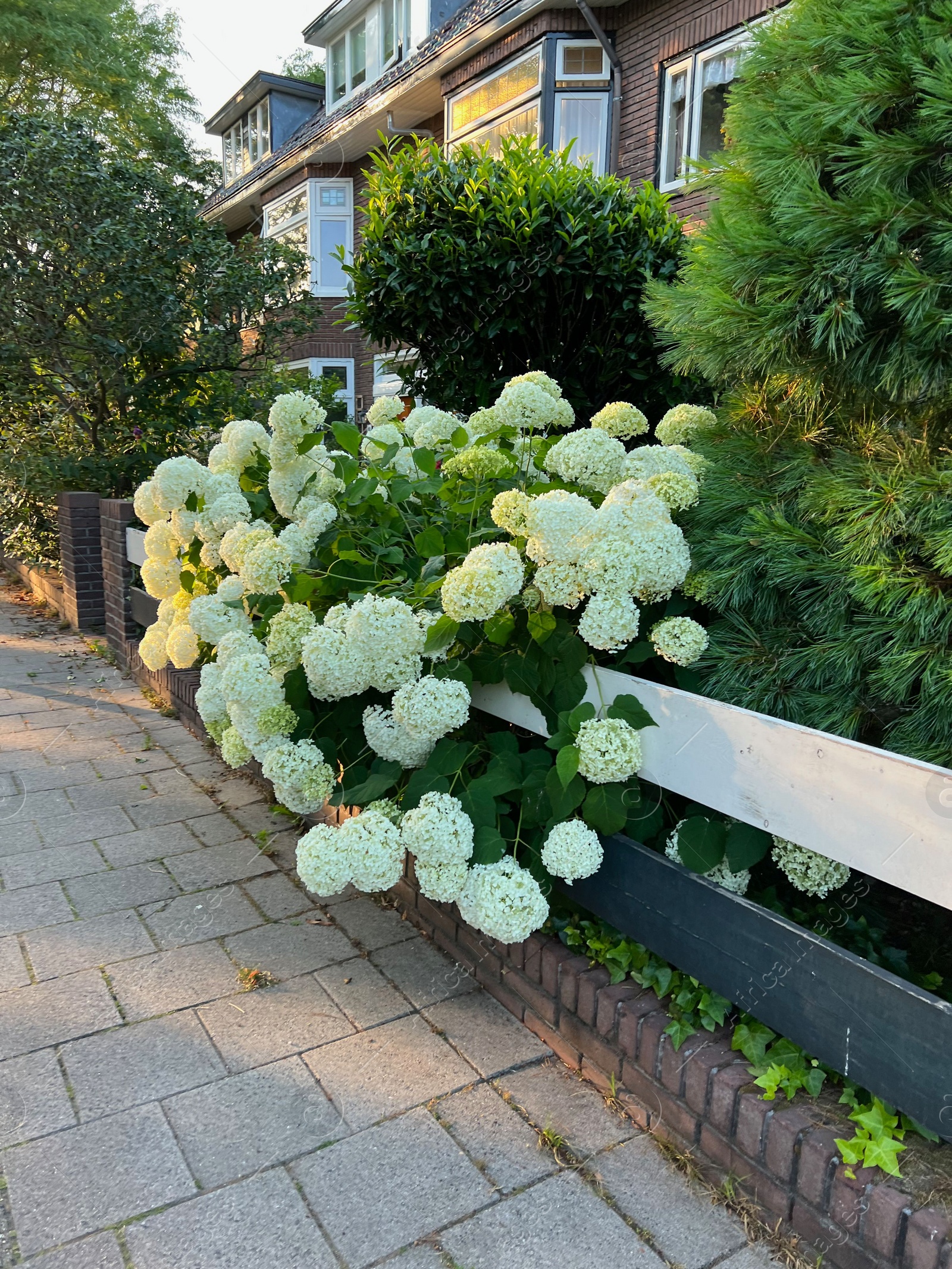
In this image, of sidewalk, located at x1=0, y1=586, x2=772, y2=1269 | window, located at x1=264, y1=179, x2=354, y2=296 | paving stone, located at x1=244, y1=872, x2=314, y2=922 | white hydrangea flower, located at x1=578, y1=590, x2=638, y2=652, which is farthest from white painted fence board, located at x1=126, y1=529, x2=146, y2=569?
window, located at x1=264, y1=179, x2=354, y2=296

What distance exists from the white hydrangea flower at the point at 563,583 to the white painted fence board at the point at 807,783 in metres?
0.21

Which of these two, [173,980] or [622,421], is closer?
[173,980]

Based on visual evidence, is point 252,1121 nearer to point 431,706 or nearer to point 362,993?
point 362,993

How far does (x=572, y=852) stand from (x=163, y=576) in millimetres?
2355

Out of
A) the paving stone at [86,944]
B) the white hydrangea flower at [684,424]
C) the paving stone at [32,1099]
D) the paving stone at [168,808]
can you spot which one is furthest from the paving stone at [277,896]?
the white hydrangea flower at [684,424]

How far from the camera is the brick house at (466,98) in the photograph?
10211 mm

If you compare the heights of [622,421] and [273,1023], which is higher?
[622,421]

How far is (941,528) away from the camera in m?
1.80

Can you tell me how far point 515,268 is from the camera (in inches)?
173

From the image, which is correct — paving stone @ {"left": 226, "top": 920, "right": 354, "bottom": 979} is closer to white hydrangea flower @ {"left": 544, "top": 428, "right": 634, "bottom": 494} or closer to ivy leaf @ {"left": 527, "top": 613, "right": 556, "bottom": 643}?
ivy leaf @ {"left": 527, "top": 613, "right": 556, "bottom": 643}

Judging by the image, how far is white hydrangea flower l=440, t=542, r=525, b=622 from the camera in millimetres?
2105

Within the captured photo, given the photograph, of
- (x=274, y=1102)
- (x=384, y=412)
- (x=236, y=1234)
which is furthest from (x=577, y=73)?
(x=236, y=1234)

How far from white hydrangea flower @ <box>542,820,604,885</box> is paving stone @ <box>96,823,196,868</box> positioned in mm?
1986

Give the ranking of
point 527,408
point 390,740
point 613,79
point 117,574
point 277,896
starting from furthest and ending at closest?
1. point 613,79
2. point 117,574
3. point 277,896
4. point 527,408
5. point 390,740
